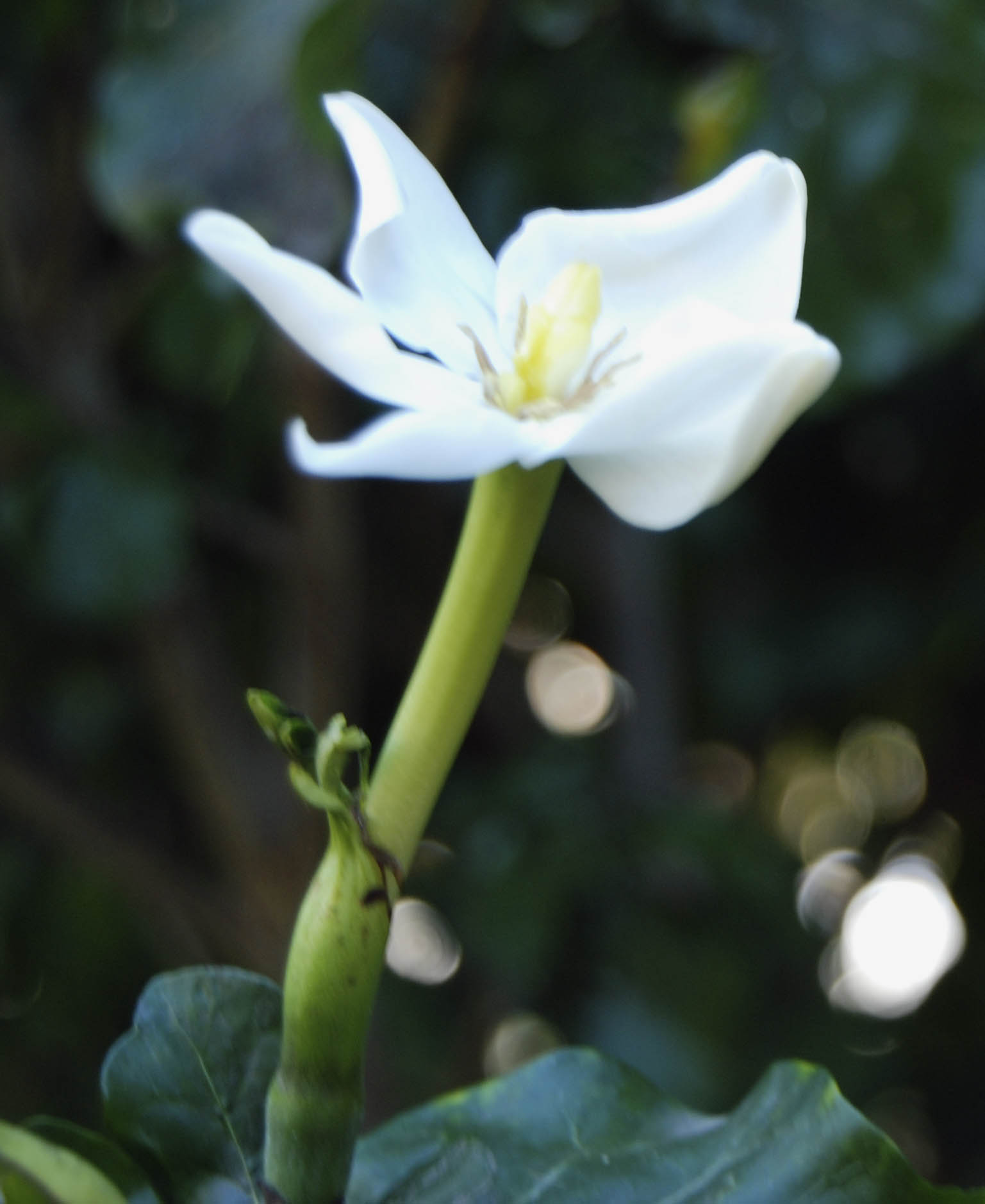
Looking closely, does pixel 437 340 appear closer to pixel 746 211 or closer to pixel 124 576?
pixel 746 211

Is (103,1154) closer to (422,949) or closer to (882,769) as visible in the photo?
(422,949)

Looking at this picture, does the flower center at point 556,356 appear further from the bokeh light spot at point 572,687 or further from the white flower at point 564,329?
the bokeh light spot at point 572,687

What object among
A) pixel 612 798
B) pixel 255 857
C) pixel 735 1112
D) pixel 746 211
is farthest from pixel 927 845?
pixel 746 211

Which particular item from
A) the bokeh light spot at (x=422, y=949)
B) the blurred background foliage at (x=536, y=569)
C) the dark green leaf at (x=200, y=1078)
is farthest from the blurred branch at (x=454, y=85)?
the bokeh light spot at (x=422, y=949)

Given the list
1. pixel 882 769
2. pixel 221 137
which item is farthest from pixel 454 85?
pixel 882 769

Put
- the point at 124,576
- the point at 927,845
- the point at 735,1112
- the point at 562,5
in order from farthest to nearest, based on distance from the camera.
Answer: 1. the point at 927,845
2. the point at 124,576
3. the point at 562,5
4. the point at 735,1112
